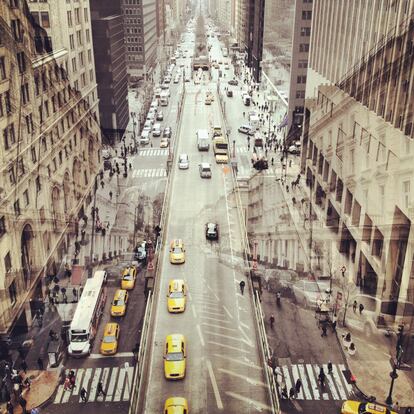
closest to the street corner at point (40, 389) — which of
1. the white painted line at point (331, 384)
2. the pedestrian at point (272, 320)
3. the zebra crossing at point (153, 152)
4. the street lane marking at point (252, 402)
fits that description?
the street lane marking at point (252, 402)

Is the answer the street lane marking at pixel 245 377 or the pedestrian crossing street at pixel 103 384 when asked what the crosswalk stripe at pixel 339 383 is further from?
the pedestrian crossing street at pixel 103 384

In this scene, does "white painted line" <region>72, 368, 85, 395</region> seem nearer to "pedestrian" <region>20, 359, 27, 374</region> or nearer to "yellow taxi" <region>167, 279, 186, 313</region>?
"pedestrian" <region>20, 359, 27, 374</region>

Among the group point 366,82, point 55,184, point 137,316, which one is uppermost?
point 366,82

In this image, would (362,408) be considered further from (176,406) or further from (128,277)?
(128,277)

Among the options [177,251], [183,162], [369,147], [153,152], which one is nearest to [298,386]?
[177,251]

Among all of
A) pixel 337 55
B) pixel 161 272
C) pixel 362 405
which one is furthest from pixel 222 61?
pixel 362 405

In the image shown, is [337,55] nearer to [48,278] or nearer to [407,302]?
[407,302]
